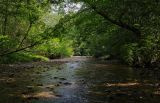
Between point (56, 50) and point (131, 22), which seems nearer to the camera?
point (131, 22)

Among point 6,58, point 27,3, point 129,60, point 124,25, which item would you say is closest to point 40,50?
point 6,58

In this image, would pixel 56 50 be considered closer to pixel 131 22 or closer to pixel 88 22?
pixel 88 22

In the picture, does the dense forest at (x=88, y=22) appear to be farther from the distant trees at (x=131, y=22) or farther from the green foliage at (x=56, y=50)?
the green foliage at (x=56, y=50)

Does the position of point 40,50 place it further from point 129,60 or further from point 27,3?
point 27,3

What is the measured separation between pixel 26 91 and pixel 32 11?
3516 mm

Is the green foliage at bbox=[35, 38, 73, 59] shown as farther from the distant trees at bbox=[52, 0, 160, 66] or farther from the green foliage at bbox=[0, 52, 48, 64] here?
the distant trees at bbox=[52, 0, 160, 66]

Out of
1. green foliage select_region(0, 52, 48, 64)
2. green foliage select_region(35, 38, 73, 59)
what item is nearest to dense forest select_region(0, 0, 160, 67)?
green foliage select_region(0, 52, 48, 64)

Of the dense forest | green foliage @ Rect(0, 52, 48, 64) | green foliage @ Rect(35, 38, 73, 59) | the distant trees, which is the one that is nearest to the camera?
the dense forest

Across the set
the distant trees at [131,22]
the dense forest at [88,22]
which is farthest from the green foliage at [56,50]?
the distant trees at [131,22]

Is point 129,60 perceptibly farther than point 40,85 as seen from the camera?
Yes

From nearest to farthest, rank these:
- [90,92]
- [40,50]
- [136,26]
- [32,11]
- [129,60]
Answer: [90,92] → [32,11] → [136,26] → [129,60] → [40,50]

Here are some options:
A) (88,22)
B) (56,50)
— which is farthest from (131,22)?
(56,50)

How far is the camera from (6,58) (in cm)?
3147

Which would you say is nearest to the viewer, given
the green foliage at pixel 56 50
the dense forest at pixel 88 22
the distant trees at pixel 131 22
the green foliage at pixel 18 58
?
the dense forest at pixel 88 22
